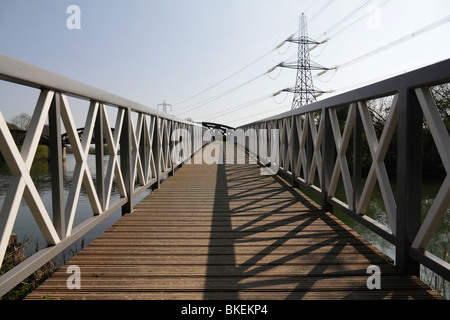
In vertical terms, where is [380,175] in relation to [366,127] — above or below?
below

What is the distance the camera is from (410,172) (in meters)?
1.82

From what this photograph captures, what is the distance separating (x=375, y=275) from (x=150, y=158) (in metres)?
3.23

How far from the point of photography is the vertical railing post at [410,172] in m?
1.79

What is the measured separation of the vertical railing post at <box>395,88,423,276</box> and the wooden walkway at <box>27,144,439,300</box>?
16cm

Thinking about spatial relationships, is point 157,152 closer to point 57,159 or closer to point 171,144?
point 171,144

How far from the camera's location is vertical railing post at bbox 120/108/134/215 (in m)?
3.24

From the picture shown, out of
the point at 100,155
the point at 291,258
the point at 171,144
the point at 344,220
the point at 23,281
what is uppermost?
the point at 171,144

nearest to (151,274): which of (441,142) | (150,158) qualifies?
(441,142)

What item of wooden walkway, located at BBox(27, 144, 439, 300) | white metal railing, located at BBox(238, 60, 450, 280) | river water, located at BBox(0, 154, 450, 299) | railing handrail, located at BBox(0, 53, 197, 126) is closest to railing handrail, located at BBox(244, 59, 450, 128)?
white metal railing, located at BBox(238, 60, 450, 280)

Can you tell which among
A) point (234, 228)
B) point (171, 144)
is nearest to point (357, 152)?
point (234, 228)

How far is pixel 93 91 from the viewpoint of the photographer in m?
2.34

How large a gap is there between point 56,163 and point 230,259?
117cm

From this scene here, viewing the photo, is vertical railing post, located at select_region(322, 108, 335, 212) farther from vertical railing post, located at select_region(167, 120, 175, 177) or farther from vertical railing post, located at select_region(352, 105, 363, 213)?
vertical railing post, located at select_region(167, 120, 175, 177)
